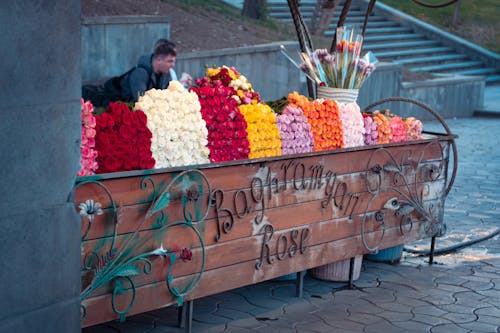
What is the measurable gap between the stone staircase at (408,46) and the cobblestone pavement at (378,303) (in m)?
12.6

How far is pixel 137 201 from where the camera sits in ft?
14.1

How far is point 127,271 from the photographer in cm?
423

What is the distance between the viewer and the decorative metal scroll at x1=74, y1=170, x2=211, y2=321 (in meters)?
4.09

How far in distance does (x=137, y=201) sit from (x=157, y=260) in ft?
1.27

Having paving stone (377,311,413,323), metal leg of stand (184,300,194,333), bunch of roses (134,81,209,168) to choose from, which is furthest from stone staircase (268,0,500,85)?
metal leg of stand (184,300,194,333)

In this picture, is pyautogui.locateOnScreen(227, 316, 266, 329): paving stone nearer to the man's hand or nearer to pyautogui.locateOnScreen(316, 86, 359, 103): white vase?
pyautogui.locateOnScreen(316, 86, 359, 103): white vase

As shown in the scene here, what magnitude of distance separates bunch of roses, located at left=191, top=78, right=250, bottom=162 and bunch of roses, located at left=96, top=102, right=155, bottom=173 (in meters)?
0.53

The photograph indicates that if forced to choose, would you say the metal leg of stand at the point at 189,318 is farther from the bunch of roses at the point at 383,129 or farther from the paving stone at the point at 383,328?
the bunch of roses at the point at 383,129

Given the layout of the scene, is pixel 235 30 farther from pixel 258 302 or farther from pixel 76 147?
pixel 76 147

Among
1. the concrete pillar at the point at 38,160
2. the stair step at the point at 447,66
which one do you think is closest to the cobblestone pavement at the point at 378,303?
the concrete pillar at the point at 38,160

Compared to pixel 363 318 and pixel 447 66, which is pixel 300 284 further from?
pixel 447 66

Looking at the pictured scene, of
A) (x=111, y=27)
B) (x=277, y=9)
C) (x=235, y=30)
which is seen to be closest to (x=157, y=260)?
(x=111, y=27)

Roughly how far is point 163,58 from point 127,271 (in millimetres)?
3616

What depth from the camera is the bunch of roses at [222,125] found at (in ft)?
16.0
